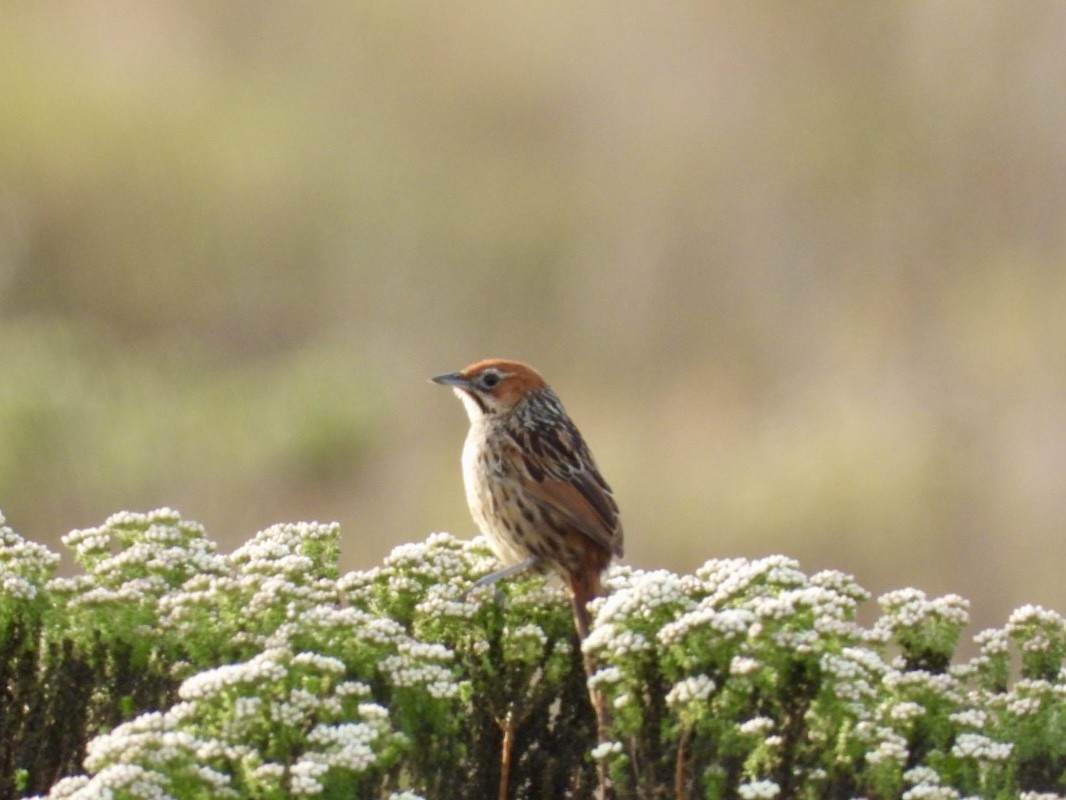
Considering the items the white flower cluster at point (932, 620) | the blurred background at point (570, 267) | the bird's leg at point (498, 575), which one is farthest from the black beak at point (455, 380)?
the blurred background at point (570, 267)

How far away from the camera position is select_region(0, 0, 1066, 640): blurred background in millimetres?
12211

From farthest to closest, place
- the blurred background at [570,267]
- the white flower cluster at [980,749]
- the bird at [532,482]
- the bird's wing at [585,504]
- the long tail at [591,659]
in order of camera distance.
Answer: the blurred background at [570,267], the bird's wing at [585,504], the bird at [532,482], the long tail at [591,659], the white flower cluster at [980,749]

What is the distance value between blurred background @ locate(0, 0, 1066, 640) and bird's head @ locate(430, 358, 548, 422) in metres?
5.25

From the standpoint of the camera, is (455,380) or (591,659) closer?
(591,659)

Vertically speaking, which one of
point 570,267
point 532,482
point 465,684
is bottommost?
point 465,684

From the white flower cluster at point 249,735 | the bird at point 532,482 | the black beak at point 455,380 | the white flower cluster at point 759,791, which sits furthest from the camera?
the black beak at point 455,380

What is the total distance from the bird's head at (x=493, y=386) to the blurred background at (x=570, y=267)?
525 cm

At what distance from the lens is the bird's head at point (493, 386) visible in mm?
6293

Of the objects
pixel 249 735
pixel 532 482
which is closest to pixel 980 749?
pixel 249 735

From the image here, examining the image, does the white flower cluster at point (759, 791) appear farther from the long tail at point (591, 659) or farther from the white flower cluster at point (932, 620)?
the white flower cluster at point (932, 620)

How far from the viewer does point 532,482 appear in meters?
5.96

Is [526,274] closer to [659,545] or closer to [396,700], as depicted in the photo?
[659,545]

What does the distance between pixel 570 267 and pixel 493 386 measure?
8.12m

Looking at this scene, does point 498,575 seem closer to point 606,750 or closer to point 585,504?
point 606,750
